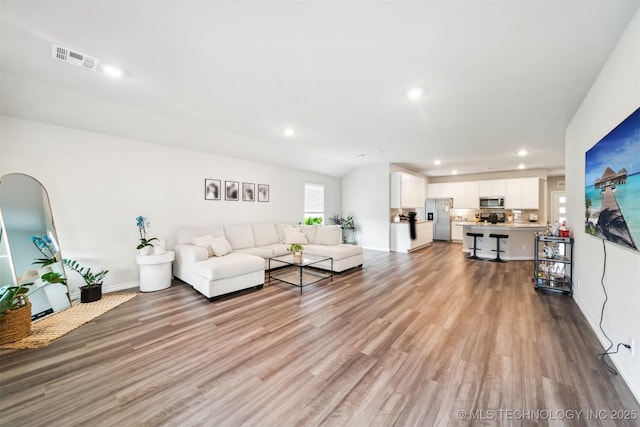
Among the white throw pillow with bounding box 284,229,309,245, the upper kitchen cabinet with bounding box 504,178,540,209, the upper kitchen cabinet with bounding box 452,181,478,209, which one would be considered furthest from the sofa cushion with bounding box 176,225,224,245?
the upper kitchen cabinet with bounding box 504,178,540,209

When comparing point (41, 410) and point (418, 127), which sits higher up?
point (418, 127)

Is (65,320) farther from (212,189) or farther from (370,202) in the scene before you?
(370,202)

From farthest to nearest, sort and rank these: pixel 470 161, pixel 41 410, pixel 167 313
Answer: pixel 470 161, pixel 167 313, pixel 41 410

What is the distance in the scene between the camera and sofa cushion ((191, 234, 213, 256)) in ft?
13.4

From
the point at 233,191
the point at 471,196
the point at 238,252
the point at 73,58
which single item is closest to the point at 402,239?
the point at 471,196

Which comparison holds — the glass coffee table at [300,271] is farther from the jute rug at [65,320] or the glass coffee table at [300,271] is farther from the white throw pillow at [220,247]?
the jute rug at [65,320]

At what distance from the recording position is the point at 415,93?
2.75 m

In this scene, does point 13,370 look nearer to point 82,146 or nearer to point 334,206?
point 82,146

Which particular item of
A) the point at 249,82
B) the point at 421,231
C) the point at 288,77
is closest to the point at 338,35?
the point at 288,77

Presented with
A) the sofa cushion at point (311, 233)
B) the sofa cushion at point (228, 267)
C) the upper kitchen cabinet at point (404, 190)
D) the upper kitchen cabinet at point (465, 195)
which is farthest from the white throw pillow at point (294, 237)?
the upper kitchen cabinet at point (465, 195)

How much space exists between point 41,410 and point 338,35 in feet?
10.8

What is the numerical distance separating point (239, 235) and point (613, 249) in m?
5.14

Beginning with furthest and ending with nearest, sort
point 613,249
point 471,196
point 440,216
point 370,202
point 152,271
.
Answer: point 440,216 → point 471,196 → point 370,202 → point 152,271 → point 613,249

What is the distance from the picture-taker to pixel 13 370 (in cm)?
187
